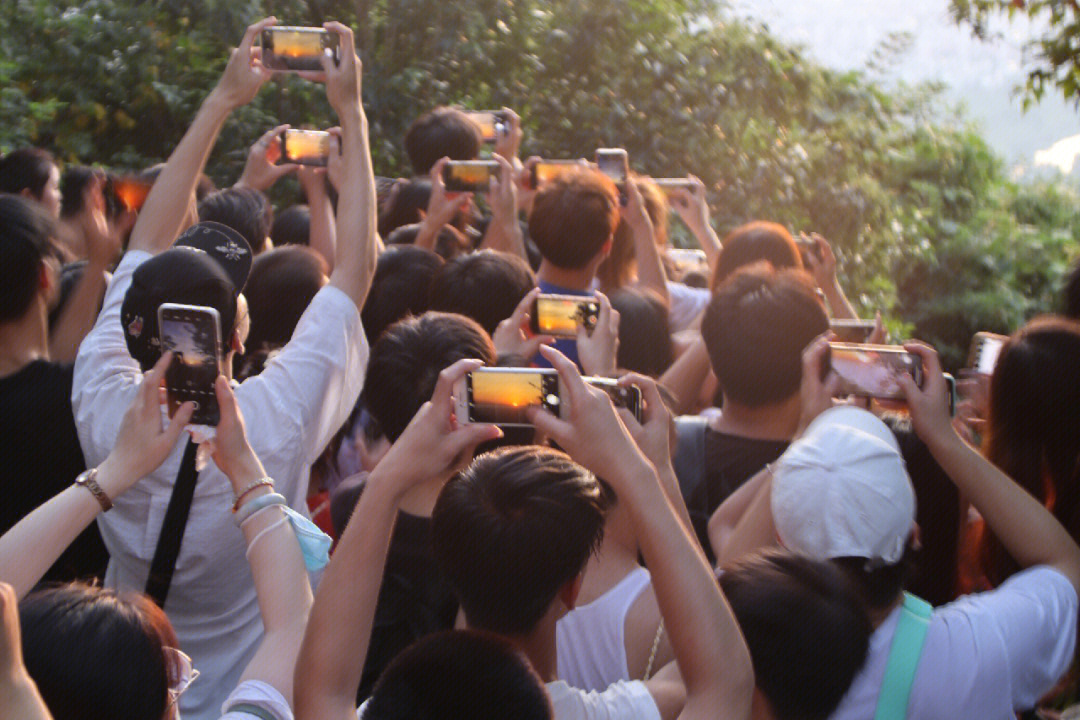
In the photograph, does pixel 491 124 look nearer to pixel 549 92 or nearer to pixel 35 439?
pixel 549 92

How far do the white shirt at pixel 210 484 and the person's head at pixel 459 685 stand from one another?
3.22 ft

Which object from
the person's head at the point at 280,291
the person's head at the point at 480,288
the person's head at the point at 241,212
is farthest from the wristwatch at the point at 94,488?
the person's head at the point at 241,212

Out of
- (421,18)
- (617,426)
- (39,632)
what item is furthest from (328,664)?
(421,18)

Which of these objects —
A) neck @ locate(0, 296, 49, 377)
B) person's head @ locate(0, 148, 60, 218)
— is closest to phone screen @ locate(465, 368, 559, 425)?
neck @ locate(0, 296, 49, 377)

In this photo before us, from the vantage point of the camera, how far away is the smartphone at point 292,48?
350cm

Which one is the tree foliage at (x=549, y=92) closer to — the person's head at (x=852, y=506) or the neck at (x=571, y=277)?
the neck at (x=571, y=277)

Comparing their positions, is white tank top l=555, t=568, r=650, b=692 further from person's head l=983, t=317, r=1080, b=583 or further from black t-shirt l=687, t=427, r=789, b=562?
person's head l=983, t=317, r=1080, b=583

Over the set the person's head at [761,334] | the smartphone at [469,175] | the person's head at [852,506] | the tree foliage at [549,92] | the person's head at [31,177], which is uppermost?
the person's head at [852,506]

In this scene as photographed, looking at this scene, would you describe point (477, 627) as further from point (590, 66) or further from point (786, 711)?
point (590, 66)

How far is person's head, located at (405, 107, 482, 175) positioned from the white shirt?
3.06 metres

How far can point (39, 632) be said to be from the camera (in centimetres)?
167

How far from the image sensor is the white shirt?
2.46 m

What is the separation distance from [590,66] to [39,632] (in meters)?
7.70

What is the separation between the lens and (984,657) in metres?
2.04
